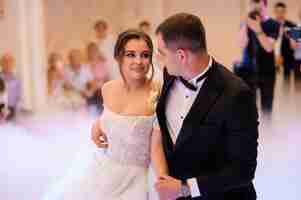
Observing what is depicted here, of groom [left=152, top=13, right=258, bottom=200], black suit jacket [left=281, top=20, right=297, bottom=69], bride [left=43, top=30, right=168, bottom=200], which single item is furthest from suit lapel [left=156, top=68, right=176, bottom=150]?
black suit jacket [left=281, top=20, right=297, bottom=69]

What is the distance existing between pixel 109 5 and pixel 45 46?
1.53ft

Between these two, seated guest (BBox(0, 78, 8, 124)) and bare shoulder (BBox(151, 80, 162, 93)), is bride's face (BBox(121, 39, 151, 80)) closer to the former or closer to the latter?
bare shoulder (BBox(151, 80, 162, 93))

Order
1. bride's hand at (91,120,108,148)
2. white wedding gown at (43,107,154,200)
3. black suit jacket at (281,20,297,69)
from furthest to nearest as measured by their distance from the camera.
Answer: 1. black suit jacket at (281,20,297,69)
2. bride's hand at (91,120,108,148)
3. white wedding gown at (43,107,154,200)

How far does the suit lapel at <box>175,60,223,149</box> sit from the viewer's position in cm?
131

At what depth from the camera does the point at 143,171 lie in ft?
5.97

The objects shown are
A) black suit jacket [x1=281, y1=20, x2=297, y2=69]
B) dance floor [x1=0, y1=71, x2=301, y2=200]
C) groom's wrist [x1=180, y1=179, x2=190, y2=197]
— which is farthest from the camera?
dance floor [x1=0, y1=71, x2=301, y2=200]

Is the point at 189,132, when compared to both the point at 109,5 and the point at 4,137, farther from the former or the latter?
the point at 4,137

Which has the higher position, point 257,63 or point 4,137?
point 257,63

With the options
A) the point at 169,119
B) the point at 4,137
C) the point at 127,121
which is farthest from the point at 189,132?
the point at 4,137

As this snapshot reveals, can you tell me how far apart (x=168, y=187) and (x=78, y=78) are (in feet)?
5.20

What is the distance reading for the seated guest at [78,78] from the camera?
9.22 ft

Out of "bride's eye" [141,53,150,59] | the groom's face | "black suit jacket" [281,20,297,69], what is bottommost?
"black suit jacket" [281,20,297,69]

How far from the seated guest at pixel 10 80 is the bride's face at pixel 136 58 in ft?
4.01

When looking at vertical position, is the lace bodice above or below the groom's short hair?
below
